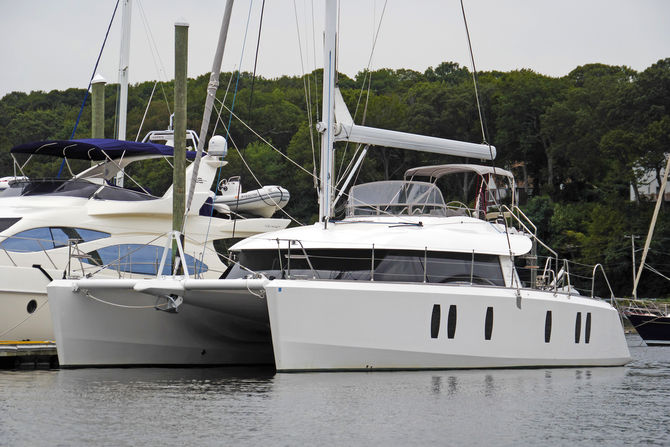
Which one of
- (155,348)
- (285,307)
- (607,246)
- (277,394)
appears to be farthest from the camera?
(607,246)

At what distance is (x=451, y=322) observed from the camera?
14.9 meters

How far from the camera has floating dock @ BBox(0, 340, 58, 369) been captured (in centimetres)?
1703

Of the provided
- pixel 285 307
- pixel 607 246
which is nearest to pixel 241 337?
pixel 285 307

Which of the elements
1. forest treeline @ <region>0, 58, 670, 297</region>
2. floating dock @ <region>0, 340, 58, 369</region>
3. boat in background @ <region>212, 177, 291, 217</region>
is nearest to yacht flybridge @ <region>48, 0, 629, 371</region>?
floating dock @ <region>0, 340, 58, 369</region>

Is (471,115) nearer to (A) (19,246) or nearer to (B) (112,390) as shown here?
(A) (19,246)

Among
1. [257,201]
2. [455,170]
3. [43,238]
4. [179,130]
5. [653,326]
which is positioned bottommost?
[653,326]

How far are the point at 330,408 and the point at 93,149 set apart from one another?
11.8 m

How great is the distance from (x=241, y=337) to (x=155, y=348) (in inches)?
64.2

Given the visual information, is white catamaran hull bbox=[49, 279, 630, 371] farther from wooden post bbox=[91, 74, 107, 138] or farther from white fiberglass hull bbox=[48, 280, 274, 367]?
wooden post bbox=[91, 74, 107, 138]

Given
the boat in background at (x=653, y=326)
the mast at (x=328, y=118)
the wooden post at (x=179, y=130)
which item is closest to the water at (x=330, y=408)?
the wooden post at (x=179, y=130)

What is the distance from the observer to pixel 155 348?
16.5m

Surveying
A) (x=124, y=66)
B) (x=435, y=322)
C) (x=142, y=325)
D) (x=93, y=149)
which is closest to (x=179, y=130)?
(x=142, y=325)

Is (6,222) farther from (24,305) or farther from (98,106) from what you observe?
(98,106)

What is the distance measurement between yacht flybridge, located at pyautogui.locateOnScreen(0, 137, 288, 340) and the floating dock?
96 cm
